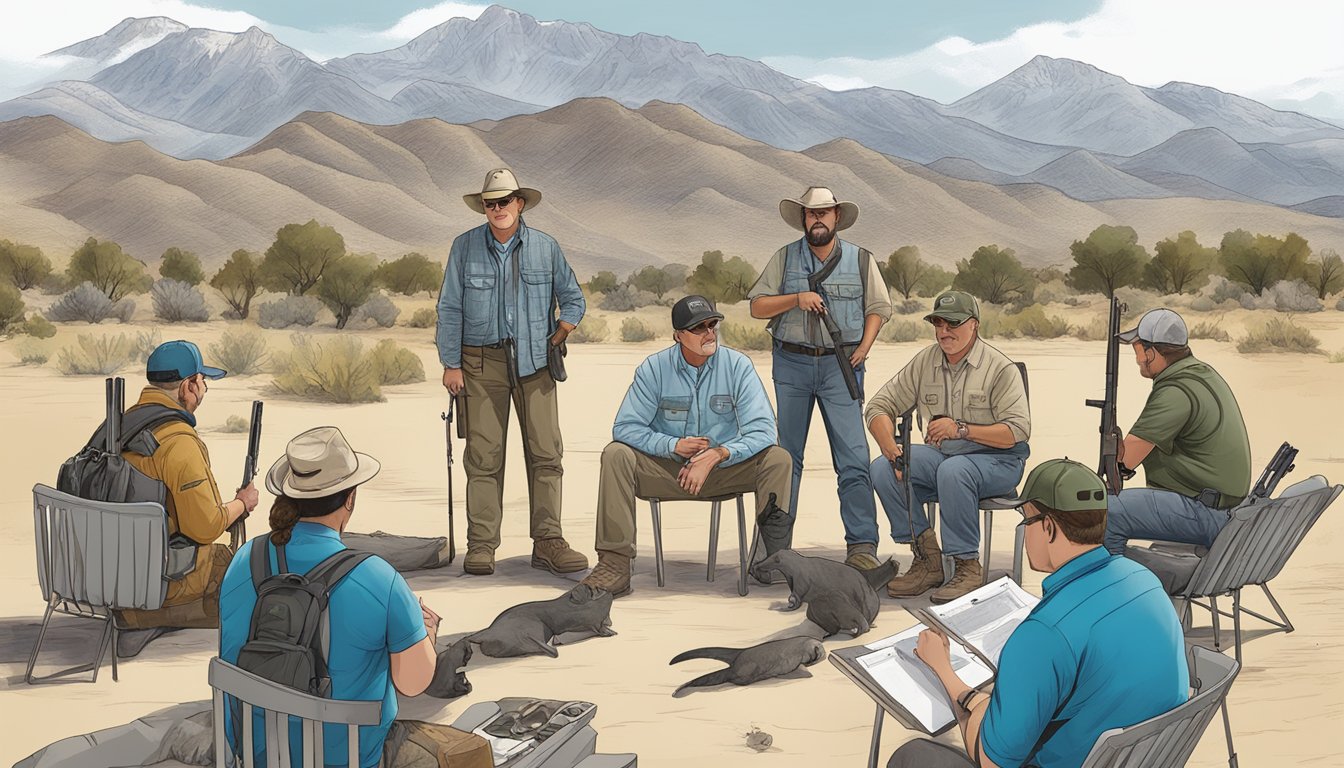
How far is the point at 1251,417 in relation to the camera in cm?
1304

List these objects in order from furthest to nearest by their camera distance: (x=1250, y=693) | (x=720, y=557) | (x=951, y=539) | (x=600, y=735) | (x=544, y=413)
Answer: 1. (x=720, y=557)
2. (x=544, y=413)
3. (x=951, y=539)
4. (x=1250, y=693)
5. (x=600, y=735)

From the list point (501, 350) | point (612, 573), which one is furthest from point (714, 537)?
point (501, 350)

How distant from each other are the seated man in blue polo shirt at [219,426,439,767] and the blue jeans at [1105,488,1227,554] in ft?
11.3

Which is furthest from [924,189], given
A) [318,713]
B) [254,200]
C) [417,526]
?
[318,713]

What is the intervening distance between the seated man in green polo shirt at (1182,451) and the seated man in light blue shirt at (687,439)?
163 cm

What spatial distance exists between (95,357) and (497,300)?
11497 mm

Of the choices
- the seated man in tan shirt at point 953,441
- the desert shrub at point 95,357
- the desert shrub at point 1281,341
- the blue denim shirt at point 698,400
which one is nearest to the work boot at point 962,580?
the seated man in tan shirt at point 953,441

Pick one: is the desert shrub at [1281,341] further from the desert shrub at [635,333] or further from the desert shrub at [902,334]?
the desert shrub at [635,333]

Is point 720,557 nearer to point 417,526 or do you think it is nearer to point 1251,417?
point 417,526

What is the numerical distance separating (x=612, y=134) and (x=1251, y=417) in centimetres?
7880

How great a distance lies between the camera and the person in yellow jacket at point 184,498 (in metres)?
5.11

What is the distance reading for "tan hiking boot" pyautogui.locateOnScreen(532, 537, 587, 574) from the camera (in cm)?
682

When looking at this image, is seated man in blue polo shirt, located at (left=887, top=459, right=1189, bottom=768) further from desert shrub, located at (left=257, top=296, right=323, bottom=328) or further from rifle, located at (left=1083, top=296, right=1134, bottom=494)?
desert shrub, located at (left=257, top=296, right=323, bottom=328)

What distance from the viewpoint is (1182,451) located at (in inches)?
219
